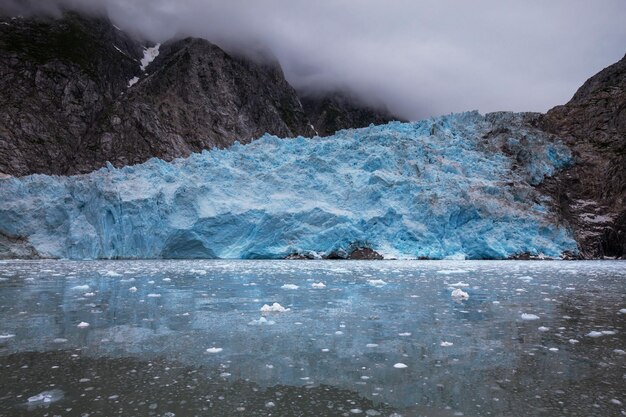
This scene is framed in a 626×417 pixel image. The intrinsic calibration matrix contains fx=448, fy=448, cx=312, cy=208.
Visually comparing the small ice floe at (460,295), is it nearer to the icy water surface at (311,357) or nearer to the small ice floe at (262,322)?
the icy water surface at (311,357)

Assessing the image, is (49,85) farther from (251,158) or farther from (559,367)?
(559,367)

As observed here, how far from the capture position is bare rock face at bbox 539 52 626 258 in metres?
33.1

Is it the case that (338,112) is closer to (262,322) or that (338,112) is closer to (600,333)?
(262,322)

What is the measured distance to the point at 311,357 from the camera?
4.36m

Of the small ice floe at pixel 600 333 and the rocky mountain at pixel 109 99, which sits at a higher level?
the rocky mountain at pixel 109 99

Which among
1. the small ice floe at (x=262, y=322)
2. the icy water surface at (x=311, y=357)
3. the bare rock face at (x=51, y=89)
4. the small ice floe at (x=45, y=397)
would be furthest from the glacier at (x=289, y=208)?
the bare rock face at (x=51, y=89)

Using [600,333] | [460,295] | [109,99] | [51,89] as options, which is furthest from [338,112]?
[600,333]

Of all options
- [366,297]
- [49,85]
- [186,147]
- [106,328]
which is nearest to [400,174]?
[366,297]

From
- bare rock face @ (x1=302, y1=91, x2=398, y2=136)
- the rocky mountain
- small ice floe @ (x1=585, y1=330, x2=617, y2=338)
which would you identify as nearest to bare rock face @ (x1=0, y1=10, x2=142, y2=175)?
the rocky mountain

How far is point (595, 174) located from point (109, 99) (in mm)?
58894

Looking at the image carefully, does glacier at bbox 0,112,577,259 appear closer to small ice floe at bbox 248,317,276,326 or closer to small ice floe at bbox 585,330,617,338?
small ice floe at bbox 248,317,276,326

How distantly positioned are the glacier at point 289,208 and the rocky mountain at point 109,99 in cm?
2686

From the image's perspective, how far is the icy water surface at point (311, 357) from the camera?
3.12 metres

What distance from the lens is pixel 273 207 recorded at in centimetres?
2588
